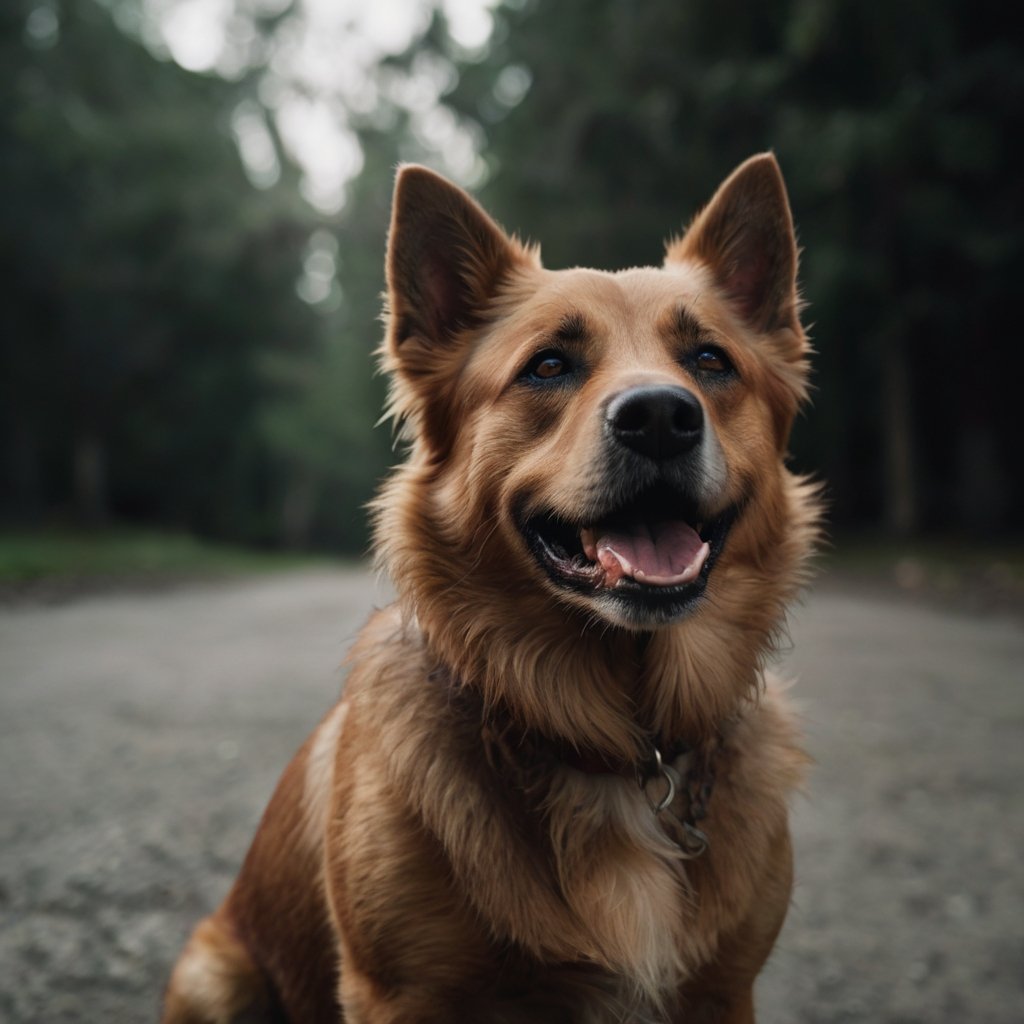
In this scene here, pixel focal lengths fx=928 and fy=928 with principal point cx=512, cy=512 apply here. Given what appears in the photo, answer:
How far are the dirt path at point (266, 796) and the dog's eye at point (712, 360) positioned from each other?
1.33 metres

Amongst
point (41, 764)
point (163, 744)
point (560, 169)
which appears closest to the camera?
point (41, 764)

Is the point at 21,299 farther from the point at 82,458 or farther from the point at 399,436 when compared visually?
the point at 399,436

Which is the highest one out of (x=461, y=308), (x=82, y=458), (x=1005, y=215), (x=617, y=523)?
(x=1005, y=215)

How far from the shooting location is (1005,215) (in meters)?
13.4

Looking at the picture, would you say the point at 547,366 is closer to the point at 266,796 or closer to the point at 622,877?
the point at 622,877

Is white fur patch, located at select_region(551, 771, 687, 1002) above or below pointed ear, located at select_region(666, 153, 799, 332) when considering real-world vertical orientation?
below

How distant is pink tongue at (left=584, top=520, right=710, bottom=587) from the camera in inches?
83.9

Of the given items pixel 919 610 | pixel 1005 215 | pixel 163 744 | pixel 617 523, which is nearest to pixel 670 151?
pixel 1005 215

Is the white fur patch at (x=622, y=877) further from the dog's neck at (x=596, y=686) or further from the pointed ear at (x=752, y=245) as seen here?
the pointed ear at (x=752, y=245)

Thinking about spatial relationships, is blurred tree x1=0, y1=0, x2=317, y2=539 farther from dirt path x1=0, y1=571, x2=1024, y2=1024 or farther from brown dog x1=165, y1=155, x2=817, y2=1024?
brown dog x1=165, y1=155, x2=817, y2=1024

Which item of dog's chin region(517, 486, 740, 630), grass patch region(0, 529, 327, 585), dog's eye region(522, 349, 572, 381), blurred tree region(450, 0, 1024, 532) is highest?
blurred tree region(450, 0, 1024, 532)

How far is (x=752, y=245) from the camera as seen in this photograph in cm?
277

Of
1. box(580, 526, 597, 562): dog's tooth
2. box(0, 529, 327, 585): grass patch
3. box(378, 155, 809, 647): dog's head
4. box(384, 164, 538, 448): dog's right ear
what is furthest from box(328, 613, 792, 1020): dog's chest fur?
box(0, 529, 327, 585): grass patch

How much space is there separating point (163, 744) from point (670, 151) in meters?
13.8
